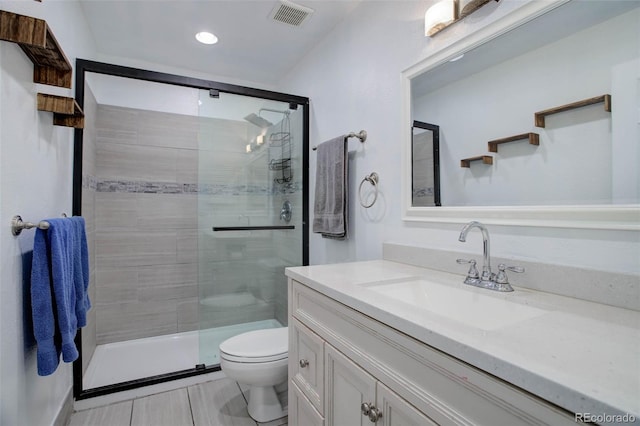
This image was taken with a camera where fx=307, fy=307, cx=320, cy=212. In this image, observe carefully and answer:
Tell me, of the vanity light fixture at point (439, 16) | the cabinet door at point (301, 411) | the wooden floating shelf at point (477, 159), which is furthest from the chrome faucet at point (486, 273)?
the vanity light fixture at point (439, 16)

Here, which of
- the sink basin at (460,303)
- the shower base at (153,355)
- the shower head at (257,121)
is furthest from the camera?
the shower head at (257,121)

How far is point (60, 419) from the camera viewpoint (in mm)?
1504

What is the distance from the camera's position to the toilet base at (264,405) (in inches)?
64.2

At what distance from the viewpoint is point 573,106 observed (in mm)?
949

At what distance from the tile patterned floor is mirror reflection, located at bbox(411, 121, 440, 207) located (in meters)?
1.39

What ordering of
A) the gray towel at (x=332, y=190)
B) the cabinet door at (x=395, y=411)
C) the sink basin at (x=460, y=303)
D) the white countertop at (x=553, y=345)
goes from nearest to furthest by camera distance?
1. the white countertop at (x=553, y=345)
2. the cabinet door at (x=395, y=411)
3. the sink basin at (x=460, y=303)
4. the gray towel at (x=332, y=190)

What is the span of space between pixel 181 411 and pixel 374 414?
1401 millimetres

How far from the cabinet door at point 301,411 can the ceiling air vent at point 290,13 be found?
6.95ft

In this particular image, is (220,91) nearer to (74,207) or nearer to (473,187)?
(74,207)

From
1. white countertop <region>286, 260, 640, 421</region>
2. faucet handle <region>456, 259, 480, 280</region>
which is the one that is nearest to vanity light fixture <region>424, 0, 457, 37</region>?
faucet handle <region>456, 259, 480, 280</region>

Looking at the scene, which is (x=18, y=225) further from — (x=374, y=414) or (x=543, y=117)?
(x=543, y=117)

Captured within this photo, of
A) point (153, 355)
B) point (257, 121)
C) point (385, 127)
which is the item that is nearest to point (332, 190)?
point (385, 127)

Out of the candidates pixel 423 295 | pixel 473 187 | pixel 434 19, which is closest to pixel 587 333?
pixel 423 295

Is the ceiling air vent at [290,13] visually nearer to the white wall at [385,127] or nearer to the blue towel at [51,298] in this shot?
the white wall at [385,127]
